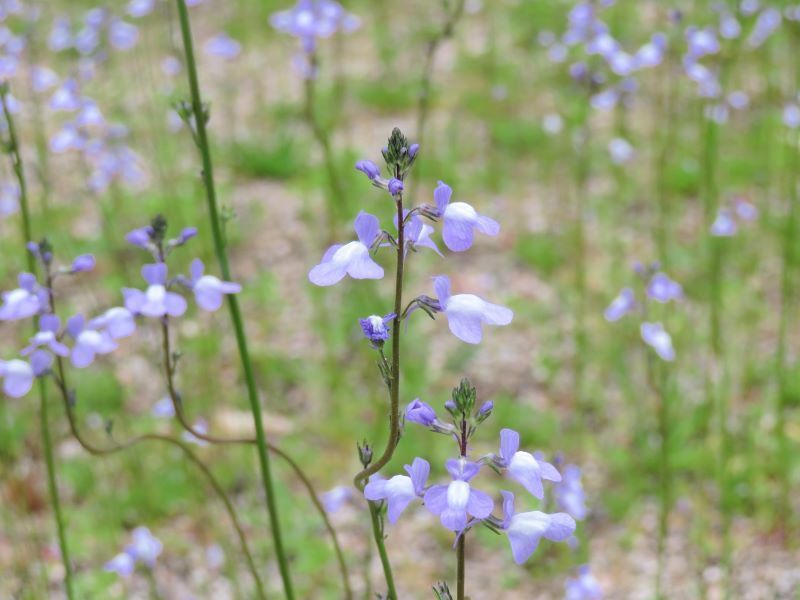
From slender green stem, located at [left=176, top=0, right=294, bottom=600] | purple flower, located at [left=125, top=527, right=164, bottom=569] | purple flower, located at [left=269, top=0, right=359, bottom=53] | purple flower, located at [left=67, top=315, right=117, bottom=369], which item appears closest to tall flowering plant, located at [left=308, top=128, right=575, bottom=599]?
slender green stem, located at [left=176, top=0, right=294, bottom=600]

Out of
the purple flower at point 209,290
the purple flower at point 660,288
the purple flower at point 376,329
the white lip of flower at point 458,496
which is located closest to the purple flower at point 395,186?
the purple flower at point 376,329

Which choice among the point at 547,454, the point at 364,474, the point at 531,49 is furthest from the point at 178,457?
the point at 531,49

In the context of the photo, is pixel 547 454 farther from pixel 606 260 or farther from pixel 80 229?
pixel 80 229

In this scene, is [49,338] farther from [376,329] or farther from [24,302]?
[376,329]

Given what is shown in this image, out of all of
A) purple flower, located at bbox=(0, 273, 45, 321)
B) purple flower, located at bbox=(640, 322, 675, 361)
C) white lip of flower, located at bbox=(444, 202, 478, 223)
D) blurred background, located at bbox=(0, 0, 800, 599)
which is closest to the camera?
white lip of flower, located at bbox=(444, 202, 478, 223)

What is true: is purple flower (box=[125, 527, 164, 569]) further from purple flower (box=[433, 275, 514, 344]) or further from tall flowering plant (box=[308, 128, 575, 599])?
purple flower (box=[433, 275, 514, 344])

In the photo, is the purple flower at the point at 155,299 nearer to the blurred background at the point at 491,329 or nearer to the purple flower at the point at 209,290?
the purple flower at the point at 209,290
